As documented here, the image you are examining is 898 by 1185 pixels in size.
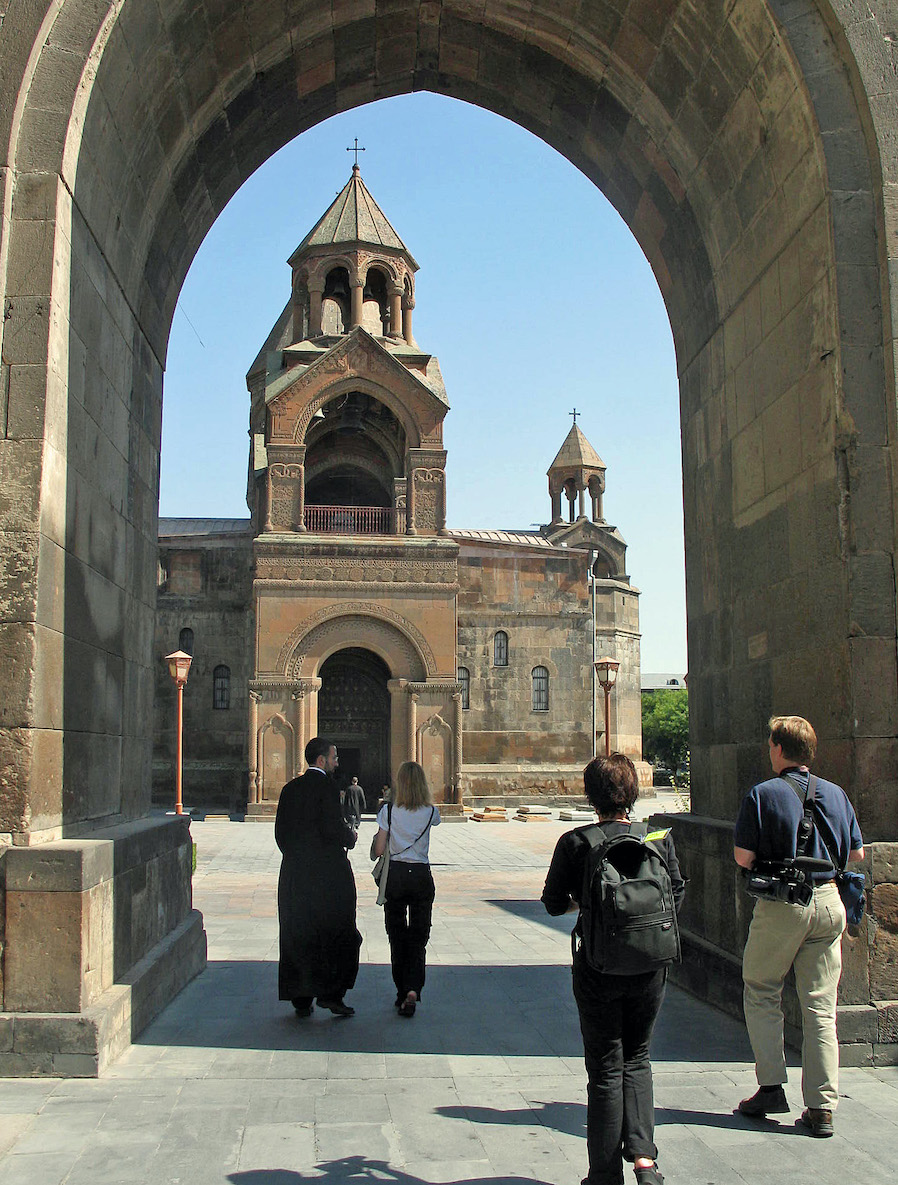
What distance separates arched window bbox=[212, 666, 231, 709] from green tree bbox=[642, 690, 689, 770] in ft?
166

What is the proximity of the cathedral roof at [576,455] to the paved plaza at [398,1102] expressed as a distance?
115 feet

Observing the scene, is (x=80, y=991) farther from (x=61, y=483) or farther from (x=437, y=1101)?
(x=61, y=483)

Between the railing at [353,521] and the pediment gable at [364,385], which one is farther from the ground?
the pediment gable at [364,385]

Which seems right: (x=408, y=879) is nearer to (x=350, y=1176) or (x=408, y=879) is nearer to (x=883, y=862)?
(x=883, y=862)

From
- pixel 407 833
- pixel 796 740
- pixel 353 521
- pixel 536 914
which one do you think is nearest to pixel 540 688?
pixel 353 521

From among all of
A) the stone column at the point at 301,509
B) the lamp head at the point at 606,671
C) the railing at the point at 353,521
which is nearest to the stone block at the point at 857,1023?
the lamp head at the point at 606,671

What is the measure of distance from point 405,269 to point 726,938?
2752 centimetres

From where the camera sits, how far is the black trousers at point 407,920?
21.8ft

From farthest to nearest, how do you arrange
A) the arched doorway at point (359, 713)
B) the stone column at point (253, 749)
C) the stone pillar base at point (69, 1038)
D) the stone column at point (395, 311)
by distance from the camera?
the stone column at point (395, 311), the arched doorway at point (359, 713), the stone column at point (253, 749), the stone pillar base at point (69, 1038)

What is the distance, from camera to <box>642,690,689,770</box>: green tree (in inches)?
3100

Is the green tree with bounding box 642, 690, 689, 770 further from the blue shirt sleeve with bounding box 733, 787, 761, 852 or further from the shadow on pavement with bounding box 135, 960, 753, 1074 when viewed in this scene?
the blue shirt sleeve with bounding box 733, 787, 761, 852

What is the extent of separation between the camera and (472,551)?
32750 millimetres

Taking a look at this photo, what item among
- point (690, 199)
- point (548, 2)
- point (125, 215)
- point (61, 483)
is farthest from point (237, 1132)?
point (548, 2)

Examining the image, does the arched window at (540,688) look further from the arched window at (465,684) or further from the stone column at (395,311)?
the stone column at (395,311)
